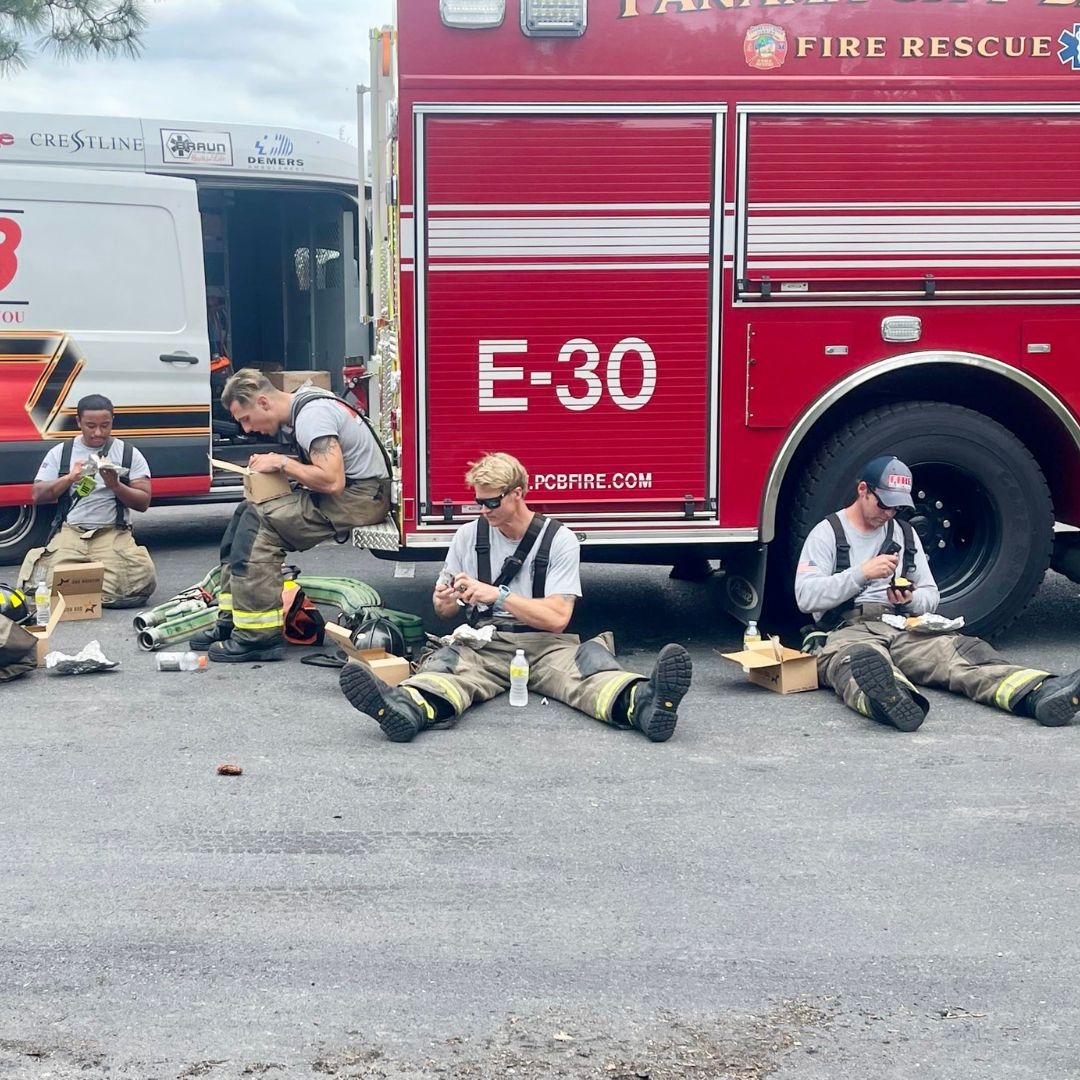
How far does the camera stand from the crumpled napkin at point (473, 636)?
6012 millimetres

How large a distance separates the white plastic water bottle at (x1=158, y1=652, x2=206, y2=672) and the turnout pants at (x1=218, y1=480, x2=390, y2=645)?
257 mm

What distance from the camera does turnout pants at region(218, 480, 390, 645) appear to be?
6.86 metres

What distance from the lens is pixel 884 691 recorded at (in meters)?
5.55

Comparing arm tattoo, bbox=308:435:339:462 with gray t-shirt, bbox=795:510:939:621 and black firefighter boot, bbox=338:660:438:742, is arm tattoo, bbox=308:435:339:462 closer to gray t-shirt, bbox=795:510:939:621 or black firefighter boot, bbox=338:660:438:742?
black firefighter boot, bbox=338:660:438:742

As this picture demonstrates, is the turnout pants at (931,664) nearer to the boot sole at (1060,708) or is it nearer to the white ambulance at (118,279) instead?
the boot sole at (1060,708)

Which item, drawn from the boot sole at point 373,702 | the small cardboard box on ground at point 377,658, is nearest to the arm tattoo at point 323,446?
the small cardboard box on ground at point 377,658

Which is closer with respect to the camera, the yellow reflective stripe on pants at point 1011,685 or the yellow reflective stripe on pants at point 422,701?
the yellow reflective stripe on pants at point 422,701

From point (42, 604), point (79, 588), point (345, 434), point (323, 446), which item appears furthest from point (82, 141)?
point (323, 446)

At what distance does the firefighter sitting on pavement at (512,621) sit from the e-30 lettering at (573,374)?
2.48 ft

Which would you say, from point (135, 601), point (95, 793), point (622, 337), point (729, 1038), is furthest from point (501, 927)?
point (135, 601)

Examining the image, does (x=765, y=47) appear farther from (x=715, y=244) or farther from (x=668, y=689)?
(x=668, y=689)

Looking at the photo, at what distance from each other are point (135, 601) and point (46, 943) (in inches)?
186

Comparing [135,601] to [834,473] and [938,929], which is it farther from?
[938,929]

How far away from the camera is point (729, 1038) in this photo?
3217 mm
